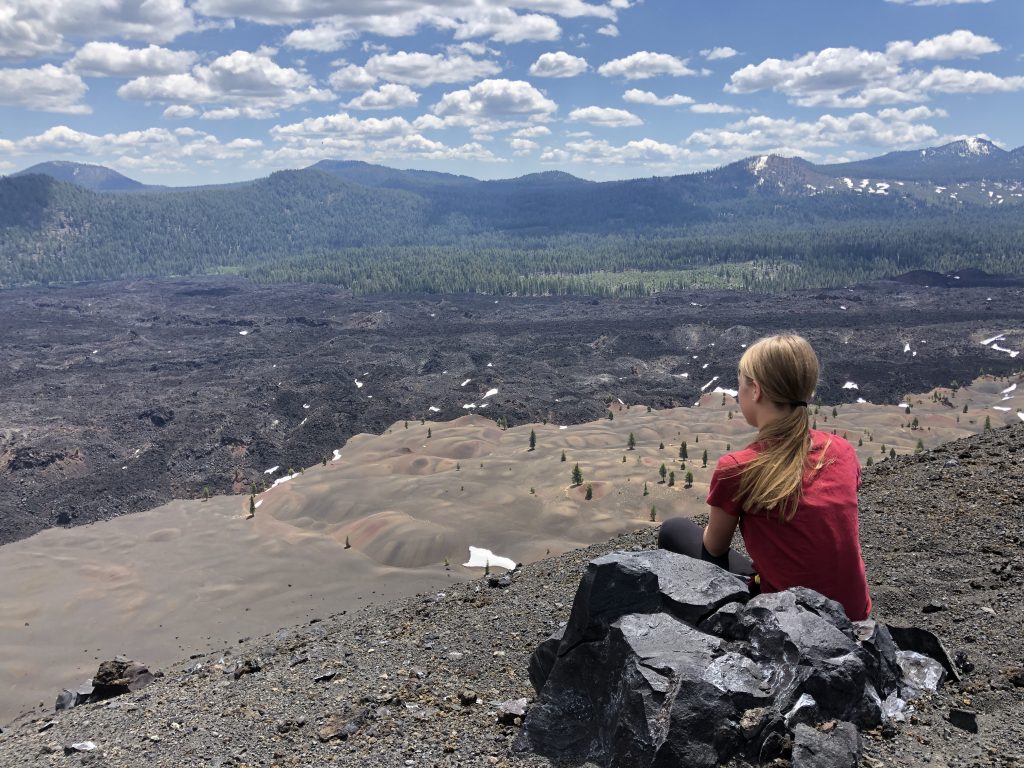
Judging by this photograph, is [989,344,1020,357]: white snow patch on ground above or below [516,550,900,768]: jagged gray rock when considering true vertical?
below

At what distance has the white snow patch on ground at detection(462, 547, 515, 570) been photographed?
124 feet

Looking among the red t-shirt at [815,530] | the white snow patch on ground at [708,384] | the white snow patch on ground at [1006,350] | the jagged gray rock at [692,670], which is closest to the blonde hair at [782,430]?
the red t-shirt at [815,530]

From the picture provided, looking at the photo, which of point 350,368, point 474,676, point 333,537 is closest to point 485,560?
point 333,537

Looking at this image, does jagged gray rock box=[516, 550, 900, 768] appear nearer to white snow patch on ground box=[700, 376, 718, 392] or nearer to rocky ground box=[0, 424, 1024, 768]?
rocky ground box=[0, 424, 1024, 768]

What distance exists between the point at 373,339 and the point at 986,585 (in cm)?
11146

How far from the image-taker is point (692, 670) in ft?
19.1

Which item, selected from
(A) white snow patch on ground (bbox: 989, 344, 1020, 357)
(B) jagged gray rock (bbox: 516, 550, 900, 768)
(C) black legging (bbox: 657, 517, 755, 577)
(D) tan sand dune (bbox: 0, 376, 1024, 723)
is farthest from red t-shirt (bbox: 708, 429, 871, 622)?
(A) white snow patch on ground (bbox: 989, 344, 1020, 357)

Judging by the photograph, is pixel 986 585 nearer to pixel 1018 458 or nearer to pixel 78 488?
pixel 1018 458

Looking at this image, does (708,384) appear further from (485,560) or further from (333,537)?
(485,560)

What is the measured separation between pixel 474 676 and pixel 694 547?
3.95 m

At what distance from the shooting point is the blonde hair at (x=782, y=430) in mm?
5668

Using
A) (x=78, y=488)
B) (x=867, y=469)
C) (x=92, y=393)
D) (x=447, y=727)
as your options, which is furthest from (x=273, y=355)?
(x=447, y=727)

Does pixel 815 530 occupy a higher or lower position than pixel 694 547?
higher

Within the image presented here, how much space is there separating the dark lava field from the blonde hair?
61261 mm
